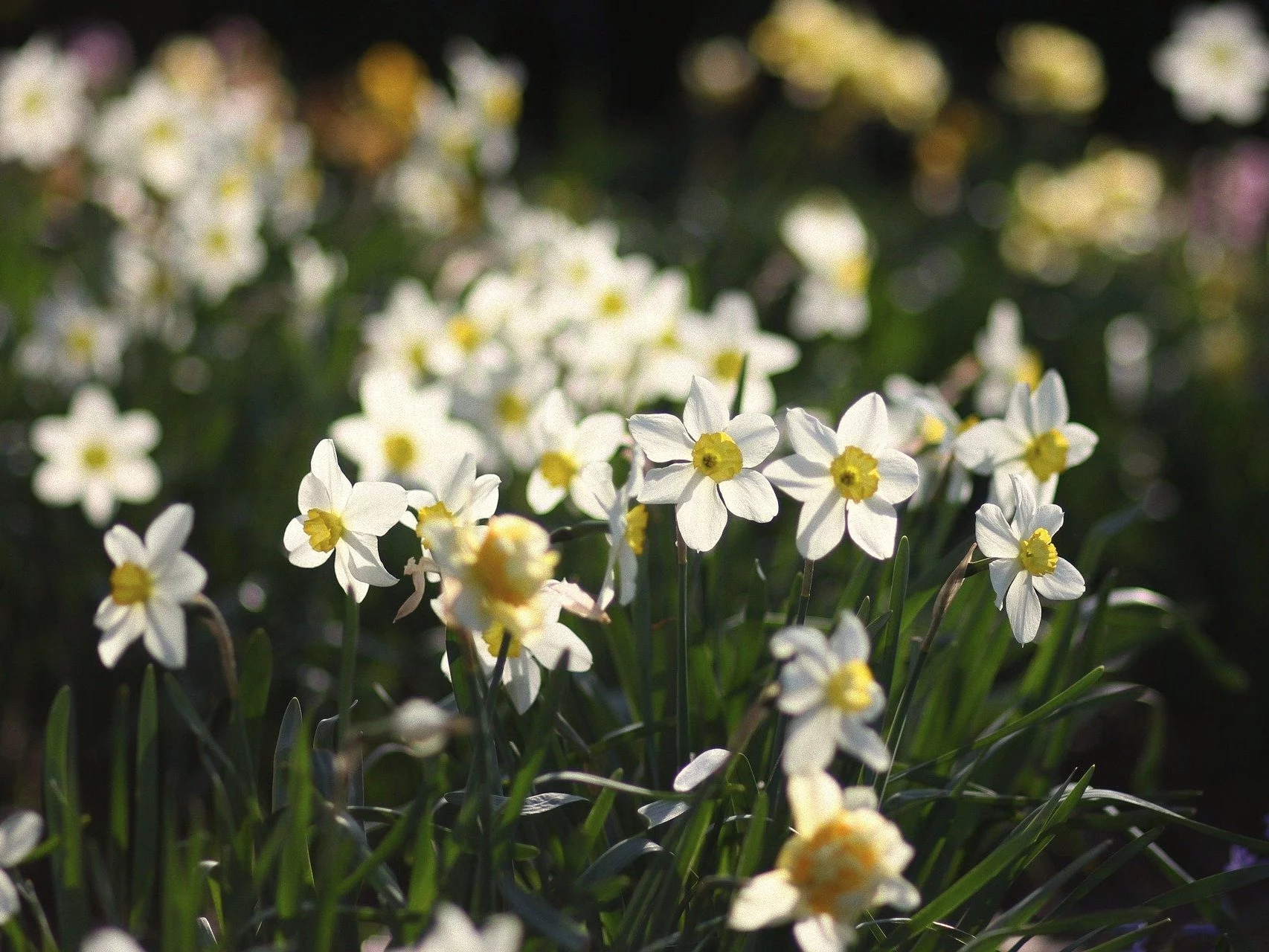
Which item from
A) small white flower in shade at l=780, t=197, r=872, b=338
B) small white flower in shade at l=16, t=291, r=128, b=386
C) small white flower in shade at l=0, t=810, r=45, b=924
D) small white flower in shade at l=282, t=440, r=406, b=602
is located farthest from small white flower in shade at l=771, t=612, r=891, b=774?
small white flower in shade at l=16, t=291, r=128, b=386

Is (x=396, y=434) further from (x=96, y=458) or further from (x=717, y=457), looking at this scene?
(x=717, y=457)

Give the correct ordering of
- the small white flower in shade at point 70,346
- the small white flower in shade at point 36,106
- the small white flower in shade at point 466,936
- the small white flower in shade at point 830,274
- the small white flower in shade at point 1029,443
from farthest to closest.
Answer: the small white flower in shade at point 36,106 → the small white flower in shade at point 830,274 → the small white flower in shade at point 70,346 → the small white flower in shade at point 1029,443 → the small white flower in shade at point 466,936

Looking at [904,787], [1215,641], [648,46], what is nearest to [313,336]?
[904,787]

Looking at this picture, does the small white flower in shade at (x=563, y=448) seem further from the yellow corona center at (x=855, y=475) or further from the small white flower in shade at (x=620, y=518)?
the yellow corona center at (x=855, y=475)

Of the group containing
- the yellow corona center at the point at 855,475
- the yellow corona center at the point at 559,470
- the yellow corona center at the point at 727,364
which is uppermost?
the yellow corona center at the point at 855,475

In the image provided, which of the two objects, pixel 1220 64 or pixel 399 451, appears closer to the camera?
pixel 399 451

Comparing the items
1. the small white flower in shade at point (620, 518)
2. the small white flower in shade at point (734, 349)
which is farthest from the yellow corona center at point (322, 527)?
the small white flower in shade at point (734, 349)

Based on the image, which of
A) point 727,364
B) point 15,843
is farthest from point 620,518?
point 727,364

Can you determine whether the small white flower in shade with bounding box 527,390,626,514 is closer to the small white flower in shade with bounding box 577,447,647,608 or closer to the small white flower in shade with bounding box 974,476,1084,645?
the small white flower in shade with bounding box 577,447,647,608
